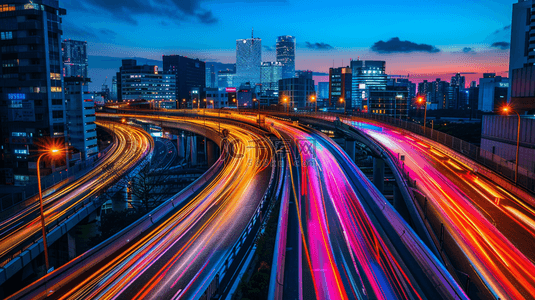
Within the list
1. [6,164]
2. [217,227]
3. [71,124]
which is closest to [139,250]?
[217,227]

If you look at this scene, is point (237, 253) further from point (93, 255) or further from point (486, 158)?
point (486, 158)

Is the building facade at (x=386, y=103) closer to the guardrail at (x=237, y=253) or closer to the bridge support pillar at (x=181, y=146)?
the bridge support pillar at (x=181, y=146)

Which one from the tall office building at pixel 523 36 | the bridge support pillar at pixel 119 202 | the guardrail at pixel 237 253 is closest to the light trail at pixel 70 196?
the bridge support pillar at pixel 119 202

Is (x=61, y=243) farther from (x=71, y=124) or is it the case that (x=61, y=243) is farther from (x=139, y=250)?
(x=71, y=124)

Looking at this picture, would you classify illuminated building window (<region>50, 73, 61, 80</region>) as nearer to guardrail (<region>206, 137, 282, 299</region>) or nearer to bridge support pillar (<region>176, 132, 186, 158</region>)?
bridge support pillar (<region>176, 132, 186, 158</region>)

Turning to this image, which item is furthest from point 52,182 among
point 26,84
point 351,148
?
point 351,148

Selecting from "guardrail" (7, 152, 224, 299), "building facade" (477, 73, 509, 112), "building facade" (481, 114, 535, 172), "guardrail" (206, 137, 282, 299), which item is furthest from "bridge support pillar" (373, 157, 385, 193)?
"building facade" (477, 73, 509, 112)
